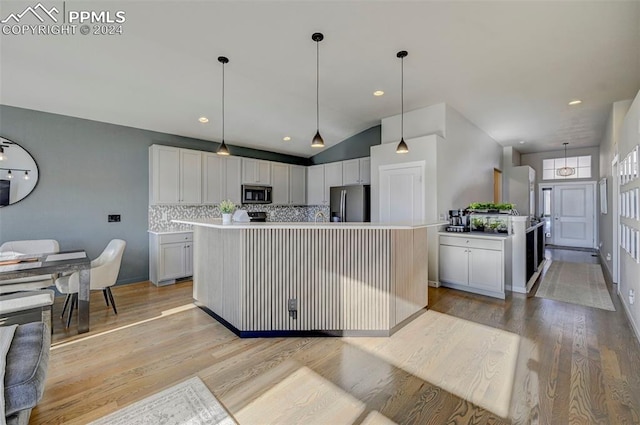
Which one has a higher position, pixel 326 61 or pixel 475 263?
pixel 326 61

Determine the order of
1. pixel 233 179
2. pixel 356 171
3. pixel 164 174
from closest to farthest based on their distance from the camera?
pixel 164 174, pixel 233 179, pixel 356 171

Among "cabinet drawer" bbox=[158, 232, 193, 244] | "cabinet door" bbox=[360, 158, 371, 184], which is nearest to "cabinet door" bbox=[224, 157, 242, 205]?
"cabinet drawer" bbox=[158, 232, 193, 244]

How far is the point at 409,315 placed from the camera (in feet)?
10.3

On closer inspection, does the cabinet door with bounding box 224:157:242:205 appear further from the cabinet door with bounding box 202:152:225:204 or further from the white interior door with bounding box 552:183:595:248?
the white interior door with bounding box 552:183:595:248

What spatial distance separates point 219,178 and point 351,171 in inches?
107

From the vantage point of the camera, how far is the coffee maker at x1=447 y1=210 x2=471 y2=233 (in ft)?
14.9

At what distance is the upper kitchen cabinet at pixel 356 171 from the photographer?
5.90 metres

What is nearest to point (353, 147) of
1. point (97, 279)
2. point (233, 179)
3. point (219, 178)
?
point (233, 179)

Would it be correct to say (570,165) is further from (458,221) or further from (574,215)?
(458,221)

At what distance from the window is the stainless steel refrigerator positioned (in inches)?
266

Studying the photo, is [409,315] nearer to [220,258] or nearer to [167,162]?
[220,258]

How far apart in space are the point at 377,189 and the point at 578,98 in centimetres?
325

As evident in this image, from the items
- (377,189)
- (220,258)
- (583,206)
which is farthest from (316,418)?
(583,206)

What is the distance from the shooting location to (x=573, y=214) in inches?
331
